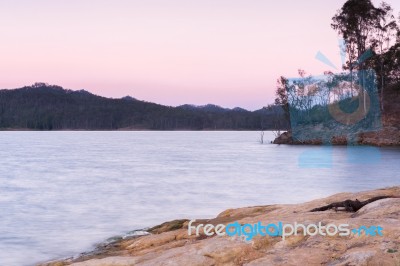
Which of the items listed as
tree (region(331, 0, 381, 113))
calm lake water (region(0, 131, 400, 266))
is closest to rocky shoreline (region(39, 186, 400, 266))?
calm lake water (region(0, 131, 400, 266))

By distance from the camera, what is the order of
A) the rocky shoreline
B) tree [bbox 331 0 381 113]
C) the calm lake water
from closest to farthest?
1. the rocky shoreline
2. the calm lake water
3. tree [bbox 331 0 381 113]

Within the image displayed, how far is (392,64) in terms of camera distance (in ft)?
248

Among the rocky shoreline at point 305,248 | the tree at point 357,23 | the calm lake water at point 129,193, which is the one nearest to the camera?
the rocky shoreline at point 305,248

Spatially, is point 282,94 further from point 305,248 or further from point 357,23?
point 305,248

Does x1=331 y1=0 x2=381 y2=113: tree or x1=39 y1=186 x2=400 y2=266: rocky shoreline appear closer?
x1=39 y1=186 x2=400 y2=266: rocky shoreline

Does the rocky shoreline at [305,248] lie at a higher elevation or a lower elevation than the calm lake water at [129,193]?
higher

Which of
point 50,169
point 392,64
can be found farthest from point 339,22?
point 50,169

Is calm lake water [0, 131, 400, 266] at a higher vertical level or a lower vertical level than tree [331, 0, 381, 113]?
lower

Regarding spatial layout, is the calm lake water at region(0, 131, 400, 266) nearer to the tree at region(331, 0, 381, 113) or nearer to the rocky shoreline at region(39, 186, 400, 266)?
the rocky shoreline at region(39, 186, 400, 266)

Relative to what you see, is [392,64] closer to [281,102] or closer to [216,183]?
[281,102]

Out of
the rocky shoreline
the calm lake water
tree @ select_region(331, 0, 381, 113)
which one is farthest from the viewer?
tree @ select_region(331, 0, 381, 113)


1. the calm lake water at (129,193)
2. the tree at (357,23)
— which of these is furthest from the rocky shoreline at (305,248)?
the tree at (357,23)

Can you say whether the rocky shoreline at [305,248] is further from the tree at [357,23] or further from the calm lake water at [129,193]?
the tree at [357,23]

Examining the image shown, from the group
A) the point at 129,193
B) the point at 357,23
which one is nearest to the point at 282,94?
the point at 357,23
